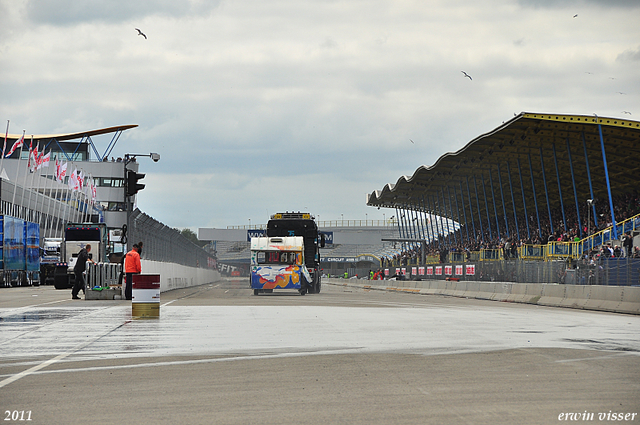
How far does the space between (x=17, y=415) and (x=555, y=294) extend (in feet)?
78.2

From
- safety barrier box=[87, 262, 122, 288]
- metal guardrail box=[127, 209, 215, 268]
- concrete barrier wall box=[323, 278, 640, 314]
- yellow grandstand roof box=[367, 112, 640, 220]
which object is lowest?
concrete barrier wall box=[323, 278, 640, 314]

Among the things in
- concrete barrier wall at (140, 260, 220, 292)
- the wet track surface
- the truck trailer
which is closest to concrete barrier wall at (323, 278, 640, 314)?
the wet track surface

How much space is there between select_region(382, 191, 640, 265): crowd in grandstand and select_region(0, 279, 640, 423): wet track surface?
725 inches

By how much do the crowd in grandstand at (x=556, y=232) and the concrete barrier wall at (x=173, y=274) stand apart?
1763 cm

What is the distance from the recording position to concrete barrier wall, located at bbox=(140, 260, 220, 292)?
113ft

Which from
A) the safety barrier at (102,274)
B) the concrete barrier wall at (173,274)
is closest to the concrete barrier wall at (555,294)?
the concrete barrier wall at (173,274)

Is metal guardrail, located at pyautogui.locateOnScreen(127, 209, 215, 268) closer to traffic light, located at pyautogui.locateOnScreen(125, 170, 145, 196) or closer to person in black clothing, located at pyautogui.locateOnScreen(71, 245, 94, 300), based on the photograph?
person in black clothing, located at pyautogui.locateOnScreen(71, 245, 94, 300)

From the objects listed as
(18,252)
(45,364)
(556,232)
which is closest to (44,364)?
(45,364)

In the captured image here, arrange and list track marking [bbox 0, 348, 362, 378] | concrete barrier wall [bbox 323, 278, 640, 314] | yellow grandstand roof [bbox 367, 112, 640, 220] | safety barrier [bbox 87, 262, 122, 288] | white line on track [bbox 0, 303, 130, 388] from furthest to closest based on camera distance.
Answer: yellow grandstand roof [bbox 367, 112, 640, 220] → safety barrier [bbox 87, 262, 122, 288] → concrete barrier wall [bbox 323, 278, 640, 314] → track marking [bbox 0, 348, 362, 378] → white line on track [bbox 0, 303, 130, 388]

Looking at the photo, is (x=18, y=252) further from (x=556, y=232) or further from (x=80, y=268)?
(x=556, y=232)

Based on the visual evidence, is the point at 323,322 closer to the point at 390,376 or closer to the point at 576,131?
the point at 390,376

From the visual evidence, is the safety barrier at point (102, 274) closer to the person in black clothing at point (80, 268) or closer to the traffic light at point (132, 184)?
the person in black clothing at point (80, 268)

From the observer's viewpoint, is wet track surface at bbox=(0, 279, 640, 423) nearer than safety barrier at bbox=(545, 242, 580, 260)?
Yes

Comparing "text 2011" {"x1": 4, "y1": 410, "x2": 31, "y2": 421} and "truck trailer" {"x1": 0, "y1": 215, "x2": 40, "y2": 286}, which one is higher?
"truck trailer" {"x1": 0, "y1": 215, "x2": 40, "y2": 286}
